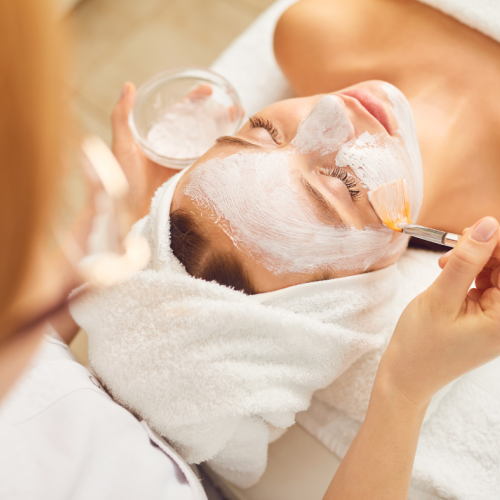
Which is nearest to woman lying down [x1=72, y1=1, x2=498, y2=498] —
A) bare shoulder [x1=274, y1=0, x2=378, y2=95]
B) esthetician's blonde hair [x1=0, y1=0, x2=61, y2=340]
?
bare shoulder [x1=274, y1=0, x2=378, y2=95]

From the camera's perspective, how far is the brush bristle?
2.40 ft

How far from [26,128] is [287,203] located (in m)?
0.57

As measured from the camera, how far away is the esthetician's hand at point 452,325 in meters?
0.54

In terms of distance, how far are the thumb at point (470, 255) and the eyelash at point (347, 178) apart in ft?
0.74

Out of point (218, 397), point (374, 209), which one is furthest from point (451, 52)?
point (218, 397)

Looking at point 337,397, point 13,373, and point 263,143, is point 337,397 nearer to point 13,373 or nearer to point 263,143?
point 263,143

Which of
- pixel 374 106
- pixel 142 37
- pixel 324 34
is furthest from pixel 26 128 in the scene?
pixel 142 37

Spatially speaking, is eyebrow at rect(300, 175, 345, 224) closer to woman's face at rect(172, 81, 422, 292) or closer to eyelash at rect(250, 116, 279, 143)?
woman's face at rect(172, 81, 422, 292)

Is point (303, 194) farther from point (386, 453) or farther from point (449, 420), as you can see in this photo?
point (449, 420)

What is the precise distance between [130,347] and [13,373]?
1.51ft

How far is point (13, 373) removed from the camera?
11.2 inches

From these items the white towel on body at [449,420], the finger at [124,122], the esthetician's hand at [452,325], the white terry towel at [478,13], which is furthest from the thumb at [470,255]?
the finger at [124,122]

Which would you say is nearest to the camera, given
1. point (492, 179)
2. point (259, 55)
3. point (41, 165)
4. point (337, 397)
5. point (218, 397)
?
point (41, 165)

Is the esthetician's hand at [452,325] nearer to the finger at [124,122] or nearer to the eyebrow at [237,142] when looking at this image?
the eyebrow at [237,142]
